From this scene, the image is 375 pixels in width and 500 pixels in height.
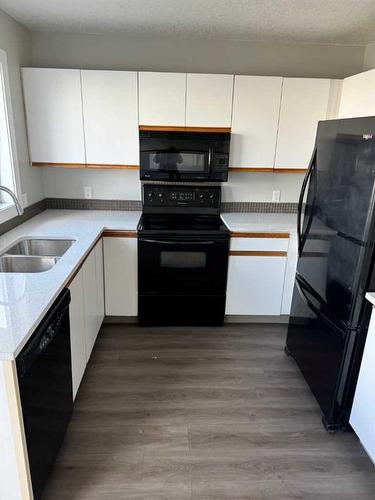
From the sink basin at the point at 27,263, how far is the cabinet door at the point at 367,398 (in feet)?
5.84

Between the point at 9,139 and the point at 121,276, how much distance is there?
4.29ft

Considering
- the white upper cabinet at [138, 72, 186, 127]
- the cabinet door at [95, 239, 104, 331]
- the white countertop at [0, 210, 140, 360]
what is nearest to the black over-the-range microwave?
the white upper cabinet at [138, 72, 186, 127]

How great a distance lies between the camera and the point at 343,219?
1851 mm

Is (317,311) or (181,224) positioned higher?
(181,224)

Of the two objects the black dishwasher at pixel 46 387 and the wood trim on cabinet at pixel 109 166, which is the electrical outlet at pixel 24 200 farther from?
the black dishwasher at pixel 46 387

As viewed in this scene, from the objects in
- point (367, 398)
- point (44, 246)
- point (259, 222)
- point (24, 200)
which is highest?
point (24, 200)

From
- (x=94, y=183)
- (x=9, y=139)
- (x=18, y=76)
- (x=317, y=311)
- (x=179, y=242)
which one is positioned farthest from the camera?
(x=94, y=183)

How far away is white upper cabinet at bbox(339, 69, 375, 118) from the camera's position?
7.86 ft

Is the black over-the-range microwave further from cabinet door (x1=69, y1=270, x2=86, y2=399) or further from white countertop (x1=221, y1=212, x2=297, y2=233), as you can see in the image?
cabinet door (x1=69, y1=270, x2=86, y2=399)

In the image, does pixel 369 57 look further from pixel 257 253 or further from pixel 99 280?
pixel 99 280

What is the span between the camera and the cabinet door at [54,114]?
8.87 feet

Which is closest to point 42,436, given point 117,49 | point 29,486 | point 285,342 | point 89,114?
point 29,486

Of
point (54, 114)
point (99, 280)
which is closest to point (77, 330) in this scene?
point (99, 280)

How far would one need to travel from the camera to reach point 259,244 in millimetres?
2832
